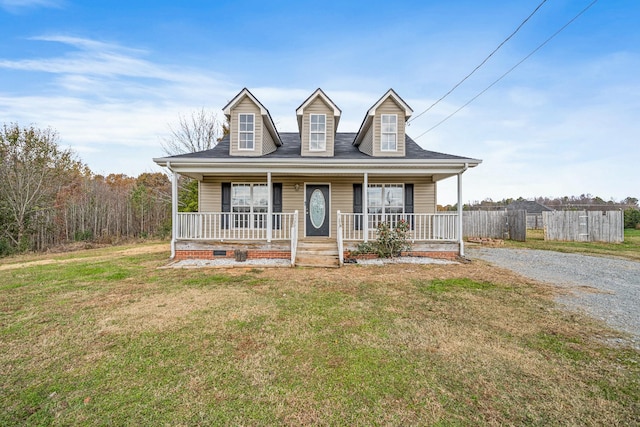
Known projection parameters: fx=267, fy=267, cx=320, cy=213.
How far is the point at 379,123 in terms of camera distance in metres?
10.4

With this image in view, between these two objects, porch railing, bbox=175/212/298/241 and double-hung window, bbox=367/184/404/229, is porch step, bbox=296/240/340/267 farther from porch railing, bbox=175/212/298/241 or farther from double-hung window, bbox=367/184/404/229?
double-hung window, bbox=367/184/404/229

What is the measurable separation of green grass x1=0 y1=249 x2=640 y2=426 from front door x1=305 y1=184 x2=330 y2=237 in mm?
5334

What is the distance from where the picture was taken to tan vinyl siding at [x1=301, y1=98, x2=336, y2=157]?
10.5m

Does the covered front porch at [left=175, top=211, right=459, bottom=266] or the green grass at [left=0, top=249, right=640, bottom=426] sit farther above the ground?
the covered front porch at [left=175, top=211, right=459, bottom=266]

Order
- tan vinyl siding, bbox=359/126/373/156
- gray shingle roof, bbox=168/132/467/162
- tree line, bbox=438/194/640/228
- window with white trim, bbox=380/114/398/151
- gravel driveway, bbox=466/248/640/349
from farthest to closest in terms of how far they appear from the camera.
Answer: tree line, bbox=438/194/640/228 → tan vinyl siding, bbox=359/126/373/156 → window with white trim, bbox=380/114/398/151 → gray shingle roof, bbox=168/132/467/162 → gravel driveway, bbox=466/248/640/349

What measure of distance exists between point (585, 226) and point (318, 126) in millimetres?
16103

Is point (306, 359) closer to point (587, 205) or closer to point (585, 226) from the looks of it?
point (585, 226)

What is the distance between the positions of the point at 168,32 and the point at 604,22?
21022mm

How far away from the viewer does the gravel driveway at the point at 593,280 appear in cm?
436

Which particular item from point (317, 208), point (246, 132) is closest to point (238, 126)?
point (246, 132)

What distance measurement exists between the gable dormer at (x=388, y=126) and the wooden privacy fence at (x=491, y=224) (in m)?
8.47

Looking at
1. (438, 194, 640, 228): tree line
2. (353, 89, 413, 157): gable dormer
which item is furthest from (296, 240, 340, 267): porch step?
(438, 194, 640, 228): tree line

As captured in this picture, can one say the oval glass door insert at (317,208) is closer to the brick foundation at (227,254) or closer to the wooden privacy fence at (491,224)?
the brick foundation at (227,254)

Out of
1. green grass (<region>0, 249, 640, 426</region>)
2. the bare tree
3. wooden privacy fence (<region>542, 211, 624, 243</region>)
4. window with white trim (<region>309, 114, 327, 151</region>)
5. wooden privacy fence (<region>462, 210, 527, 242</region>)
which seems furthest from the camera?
the bare tree
